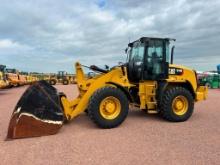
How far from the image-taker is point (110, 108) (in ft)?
26.6

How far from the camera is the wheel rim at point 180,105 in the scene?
9228 mm

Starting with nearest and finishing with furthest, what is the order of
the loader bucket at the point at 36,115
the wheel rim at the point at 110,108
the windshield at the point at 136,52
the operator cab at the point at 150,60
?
the loader bucket at the point at 36,115, the wheel rim at the point at 110,108, the operator cab at the point at 150,60, the windshield at the point at 136,52

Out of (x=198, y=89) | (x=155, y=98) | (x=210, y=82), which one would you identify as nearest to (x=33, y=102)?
(x=155, y=98)

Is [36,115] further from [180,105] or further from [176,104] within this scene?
[180,105]

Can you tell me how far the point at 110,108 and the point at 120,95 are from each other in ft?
Result: 1.44

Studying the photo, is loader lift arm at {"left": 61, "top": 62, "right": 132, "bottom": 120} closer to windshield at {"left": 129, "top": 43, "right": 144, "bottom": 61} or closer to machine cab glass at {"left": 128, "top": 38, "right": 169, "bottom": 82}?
machine cab glass at {"left": 128, "top": 38, "right": 169, "bottom": 82}

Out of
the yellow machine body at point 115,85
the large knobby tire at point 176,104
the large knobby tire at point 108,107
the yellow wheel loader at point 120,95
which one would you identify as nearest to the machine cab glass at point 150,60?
the yellow wheel loader at point 120,95

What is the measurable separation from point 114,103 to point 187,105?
8.33 ft

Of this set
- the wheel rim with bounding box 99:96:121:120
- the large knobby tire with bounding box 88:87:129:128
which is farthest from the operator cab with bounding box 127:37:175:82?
the wheel rim with bounding box 99:96:121:120

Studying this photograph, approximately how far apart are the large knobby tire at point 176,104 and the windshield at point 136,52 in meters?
1.31

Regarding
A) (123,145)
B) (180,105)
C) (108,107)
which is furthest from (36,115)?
(180,105)

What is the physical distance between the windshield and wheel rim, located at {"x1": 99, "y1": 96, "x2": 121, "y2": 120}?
5.92 feet

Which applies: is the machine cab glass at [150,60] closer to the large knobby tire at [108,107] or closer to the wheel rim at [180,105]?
the wheel rim at [180,105]

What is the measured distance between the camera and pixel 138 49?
9.52 metres
